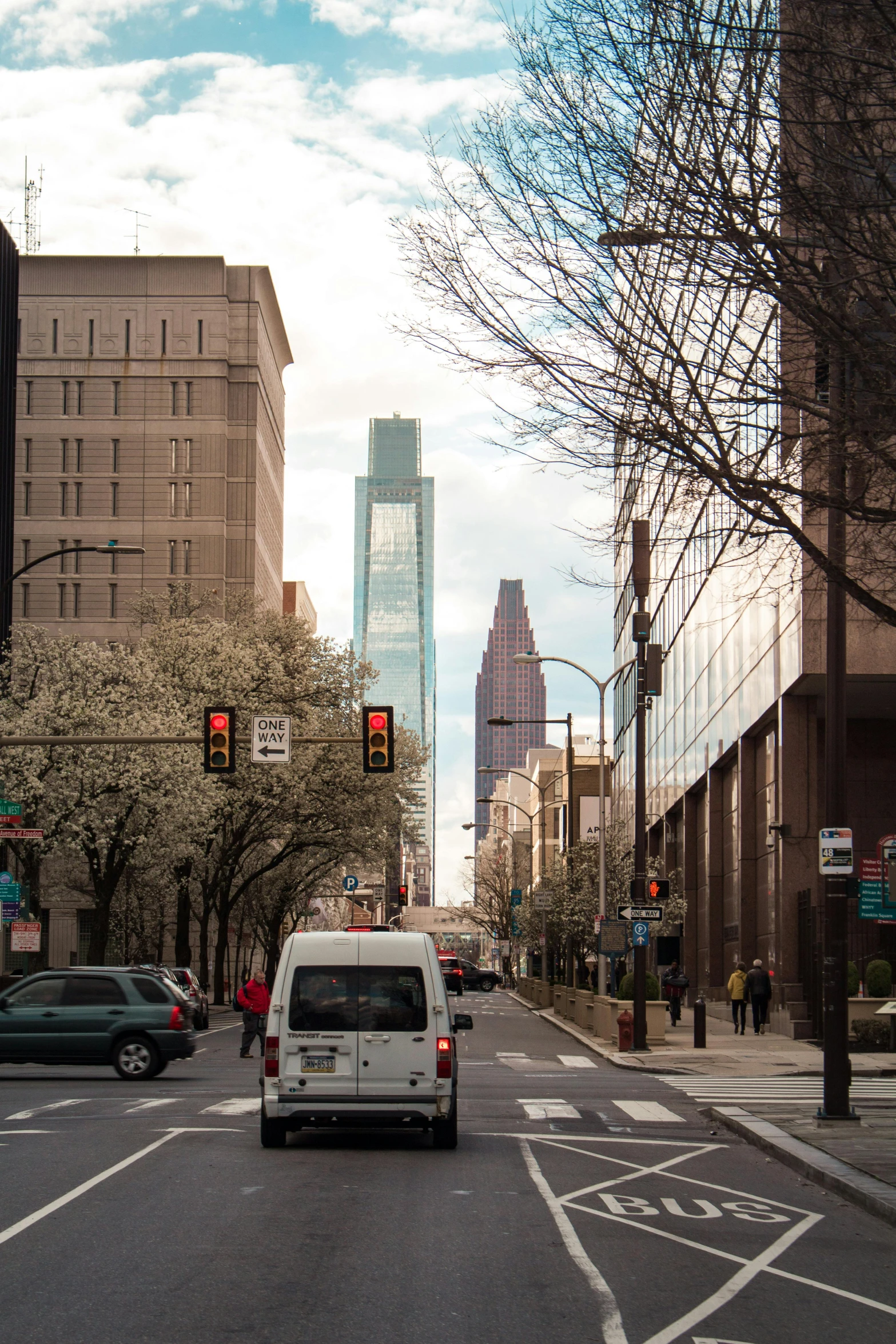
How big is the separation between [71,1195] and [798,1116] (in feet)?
31.2

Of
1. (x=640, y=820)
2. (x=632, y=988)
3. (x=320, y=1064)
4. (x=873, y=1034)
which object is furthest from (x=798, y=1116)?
(x=632, y=988)

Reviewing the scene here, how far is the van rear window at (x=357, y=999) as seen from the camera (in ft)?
47.2

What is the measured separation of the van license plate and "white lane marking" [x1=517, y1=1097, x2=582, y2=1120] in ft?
15.2

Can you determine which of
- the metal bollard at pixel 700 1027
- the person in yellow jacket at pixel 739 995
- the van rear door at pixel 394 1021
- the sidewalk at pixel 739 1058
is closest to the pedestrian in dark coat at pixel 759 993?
the person in yellow jacket at pixel 739 995

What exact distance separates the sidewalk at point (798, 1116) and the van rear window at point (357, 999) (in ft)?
12.3

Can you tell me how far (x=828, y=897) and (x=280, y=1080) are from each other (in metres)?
6.58

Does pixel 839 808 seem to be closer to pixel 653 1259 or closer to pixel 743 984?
pixel 653 1259

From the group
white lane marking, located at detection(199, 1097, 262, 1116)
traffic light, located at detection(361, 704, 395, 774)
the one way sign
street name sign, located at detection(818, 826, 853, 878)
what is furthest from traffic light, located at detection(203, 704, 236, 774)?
street name sign, located at detection(818, 826, 853, 878)

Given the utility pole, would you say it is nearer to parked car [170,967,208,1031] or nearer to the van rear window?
parked car [170,967,208,1031]

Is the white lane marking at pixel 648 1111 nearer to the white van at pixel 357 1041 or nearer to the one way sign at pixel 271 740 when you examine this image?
the white van at pixel 357 1041

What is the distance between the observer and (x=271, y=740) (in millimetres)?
28484

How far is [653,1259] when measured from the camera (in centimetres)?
954

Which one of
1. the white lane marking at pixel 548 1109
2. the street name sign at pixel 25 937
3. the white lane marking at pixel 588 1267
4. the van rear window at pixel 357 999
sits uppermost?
the van rear window at pixel 357 999

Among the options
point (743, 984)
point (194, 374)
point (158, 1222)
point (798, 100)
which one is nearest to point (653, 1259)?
point (158, 1222)
